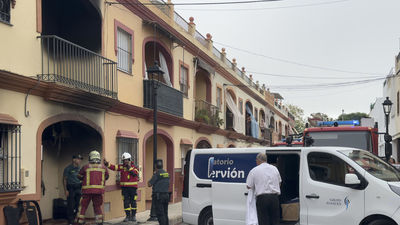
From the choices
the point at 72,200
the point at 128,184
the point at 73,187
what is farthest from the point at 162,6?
the point at 72,200

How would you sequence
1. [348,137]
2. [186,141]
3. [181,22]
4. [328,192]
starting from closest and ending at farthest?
[328,192] → [348,137] → [186,141] → [181,22]

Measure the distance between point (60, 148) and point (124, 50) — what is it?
3.97 meters

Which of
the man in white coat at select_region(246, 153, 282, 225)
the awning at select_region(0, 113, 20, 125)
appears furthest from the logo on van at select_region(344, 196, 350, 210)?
the awning at select_region(0, 113, 20, 125)

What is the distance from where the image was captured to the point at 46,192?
13.8m

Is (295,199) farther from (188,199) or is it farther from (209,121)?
(209,121)

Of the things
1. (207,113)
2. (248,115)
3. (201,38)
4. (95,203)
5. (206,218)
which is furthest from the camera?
(248,115)

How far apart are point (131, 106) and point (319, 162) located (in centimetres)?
808

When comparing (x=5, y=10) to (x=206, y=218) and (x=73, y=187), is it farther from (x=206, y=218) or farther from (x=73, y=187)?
(x=206, y=218)

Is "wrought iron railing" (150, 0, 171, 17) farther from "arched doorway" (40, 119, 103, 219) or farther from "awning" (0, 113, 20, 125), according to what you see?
"awning" (0, 113, 20, 125)

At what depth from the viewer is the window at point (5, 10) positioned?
10297 millimetres

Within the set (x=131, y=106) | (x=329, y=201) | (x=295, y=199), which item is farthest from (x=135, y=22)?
(x=329, y=201)

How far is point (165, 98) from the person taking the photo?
18.5 meters

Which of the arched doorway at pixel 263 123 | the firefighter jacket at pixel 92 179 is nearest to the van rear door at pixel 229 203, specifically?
the firefighter jacket at pixel 92 179

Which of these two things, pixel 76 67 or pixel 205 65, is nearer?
pixel 76 67
